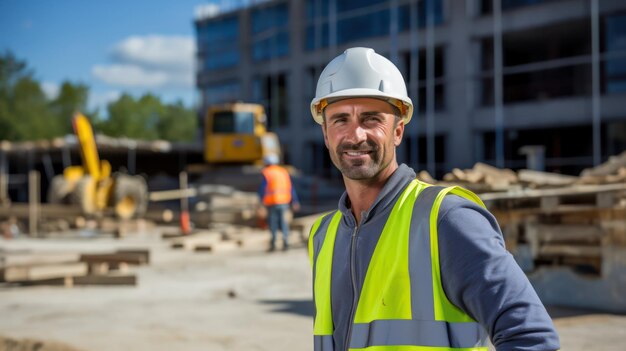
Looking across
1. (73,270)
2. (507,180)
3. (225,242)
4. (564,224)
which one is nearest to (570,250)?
(564,224)

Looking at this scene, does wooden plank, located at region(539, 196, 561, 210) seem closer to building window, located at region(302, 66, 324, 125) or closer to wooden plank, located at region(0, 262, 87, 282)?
wooden plank, located at region(0, 262, 87, 282)

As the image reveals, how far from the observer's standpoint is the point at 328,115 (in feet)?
7.14

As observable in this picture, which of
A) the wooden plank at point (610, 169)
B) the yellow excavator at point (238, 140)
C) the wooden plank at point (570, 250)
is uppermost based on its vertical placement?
the yellow excavator at point (238, 140)

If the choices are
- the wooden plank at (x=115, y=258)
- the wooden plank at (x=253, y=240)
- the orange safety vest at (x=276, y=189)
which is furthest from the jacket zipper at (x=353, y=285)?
the wooden plank at (x=253, y=240)

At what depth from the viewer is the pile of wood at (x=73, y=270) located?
30.6 ft

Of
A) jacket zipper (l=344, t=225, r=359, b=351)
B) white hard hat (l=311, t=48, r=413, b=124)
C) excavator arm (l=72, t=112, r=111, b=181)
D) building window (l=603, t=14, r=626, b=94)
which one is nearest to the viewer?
jacket zipper (l=344, t=225, r=359, b=351)

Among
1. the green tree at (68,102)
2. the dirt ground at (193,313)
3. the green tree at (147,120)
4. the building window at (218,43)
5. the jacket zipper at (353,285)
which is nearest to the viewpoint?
the jacket zipper at (353,285)

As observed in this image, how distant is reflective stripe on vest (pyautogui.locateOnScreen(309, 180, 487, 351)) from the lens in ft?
5.91

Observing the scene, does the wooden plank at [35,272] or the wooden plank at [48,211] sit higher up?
the wooden plank at [48,211]

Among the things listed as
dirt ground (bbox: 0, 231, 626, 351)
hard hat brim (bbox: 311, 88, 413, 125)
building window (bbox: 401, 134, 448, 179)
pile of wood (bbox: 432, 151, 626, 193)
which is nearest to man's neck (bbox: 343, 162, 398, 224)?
hard hat brim (bbox: 311, 88, 413, 125)

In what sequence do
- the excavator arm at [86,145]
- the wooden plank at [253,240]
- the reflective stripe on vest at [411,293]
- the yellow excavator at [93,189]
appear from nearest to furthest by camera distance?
the reflective stripe on vest at [411,293], the wooden plank at [253,240], the yellow excavator at [93,189], the excavator arm at [86,145]

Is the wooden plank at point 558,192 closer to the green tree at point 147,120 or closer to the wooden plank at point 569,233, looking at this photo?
the wooden plank at point 569,233

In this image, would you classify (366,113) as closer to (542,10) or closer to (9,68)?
(542,10)

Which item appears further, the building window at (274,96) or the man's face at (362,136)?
the building window at (274,96)
